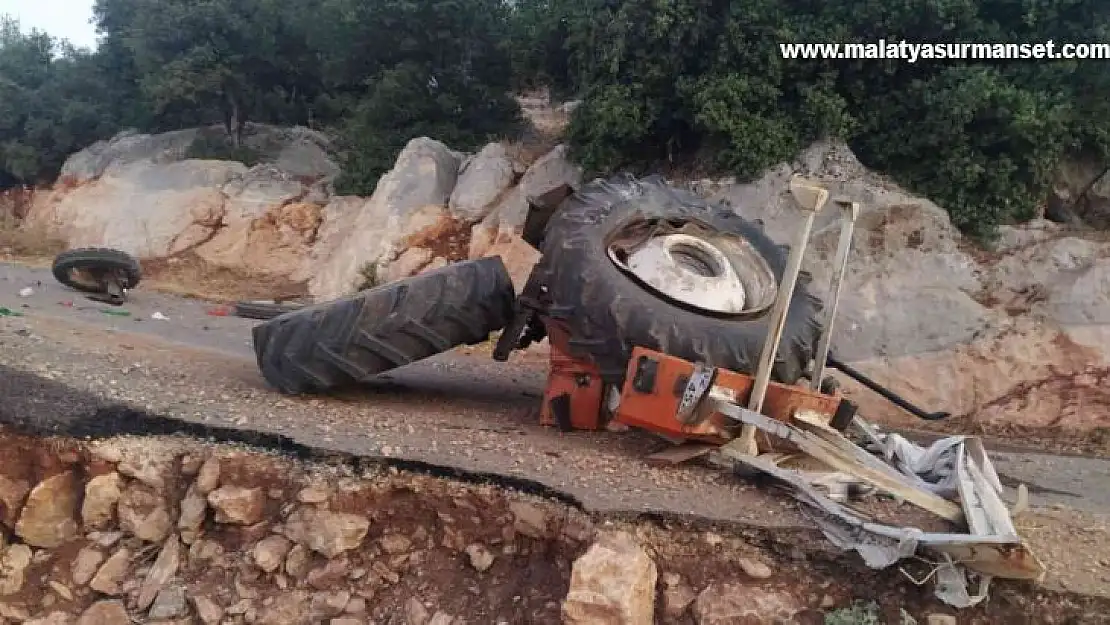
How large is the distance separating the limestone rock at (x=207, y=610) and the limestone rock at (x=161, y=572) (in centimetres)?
24

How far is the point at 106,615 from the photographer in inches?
152

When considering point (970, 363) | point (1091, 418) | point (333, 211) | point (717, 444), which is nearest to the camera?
point (717, 444)

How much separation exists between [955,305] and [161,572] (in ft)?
25.7

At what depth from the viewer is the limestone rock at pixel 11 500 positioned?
4250 millimetres

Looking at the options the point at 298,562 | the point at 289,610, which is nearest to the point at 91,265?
the point at 298,562

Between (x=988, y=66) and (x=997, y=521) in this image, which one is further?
(x=988, y=66)

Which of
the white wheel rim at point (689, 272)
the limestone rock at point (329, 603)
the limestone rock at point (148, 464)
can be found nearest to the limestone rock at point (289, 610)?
the limestone rock at point (329, 603)

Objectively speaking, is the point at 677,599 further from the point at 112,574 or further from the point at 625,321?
the point at 112,574

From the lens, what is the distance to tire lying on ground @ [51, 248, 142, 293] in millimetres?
10469

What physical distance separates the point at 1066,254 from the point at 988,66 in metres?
2.39

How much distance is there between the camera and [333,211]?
14.5 m

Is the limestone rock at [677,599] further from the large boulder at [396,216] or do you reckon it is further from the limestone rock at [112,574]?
the large boulder at [396,216]

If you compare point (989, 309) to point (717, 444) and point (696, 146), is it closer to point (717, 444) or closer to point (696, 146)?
point (696, 146)

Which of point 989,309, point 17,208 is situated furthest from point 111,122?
point 989,309
